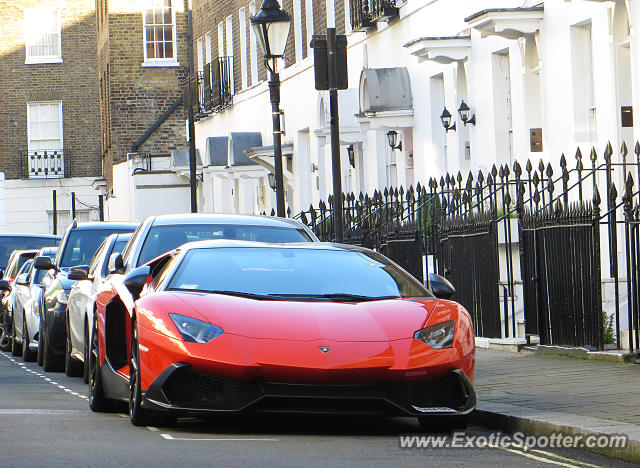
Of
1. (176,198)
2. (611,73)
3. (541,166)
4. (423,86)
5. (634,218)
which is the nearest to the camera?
(634,218)

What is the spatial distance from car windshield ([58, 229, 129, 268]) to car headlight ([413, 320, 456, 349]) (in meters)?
9.05

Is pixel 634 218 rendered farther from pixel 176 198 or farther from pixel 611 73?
pixel 176 198

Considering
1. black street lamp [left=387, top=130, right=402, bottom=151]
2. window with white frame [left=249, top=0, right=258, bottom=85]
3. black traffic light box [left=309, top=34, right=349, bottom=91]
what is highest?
window with white frame [left=249, top=0, right=258, bottom=85]

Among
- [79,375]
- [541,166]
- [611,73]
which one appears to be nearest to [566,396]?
[541,166]

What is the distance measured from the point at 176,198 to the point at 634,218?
34942mm

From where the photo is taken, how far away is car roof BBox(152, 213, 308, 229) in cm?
1249

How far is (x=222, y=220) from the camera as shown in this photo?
12.6 metres

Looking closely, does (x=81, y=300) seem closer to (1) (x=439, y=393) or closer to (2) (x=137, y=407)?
(2) (x=137, y=407)

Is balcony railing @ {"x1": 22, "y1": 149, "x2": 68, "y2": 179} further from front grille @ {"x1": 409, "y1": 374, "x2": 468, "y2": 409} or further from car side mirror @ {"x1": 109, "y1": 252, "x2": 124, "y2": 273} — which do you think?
front grille @ {"x1": 409, "y1": 374, "x2": 468, "y2": 409}

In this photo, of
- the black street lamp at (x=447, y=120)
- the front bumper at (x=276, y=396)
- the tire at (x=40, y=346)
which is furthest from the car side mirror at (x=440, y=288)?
the black street lamp at (x=447, y=120)

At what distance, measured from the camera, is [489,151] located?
71.3 feet

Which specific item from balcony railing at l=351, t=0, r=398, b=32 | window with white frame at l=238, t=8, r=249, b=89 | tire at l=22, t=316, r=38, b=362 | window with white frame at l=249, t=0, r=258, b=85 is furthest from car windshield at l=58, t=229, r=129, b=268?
window with white frame at l=238, t=8, r=249, b=89

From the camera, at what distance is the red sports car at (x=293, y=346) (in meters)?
8.92

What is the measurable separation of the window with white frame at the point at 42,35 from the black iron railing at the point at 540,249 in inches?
1652
